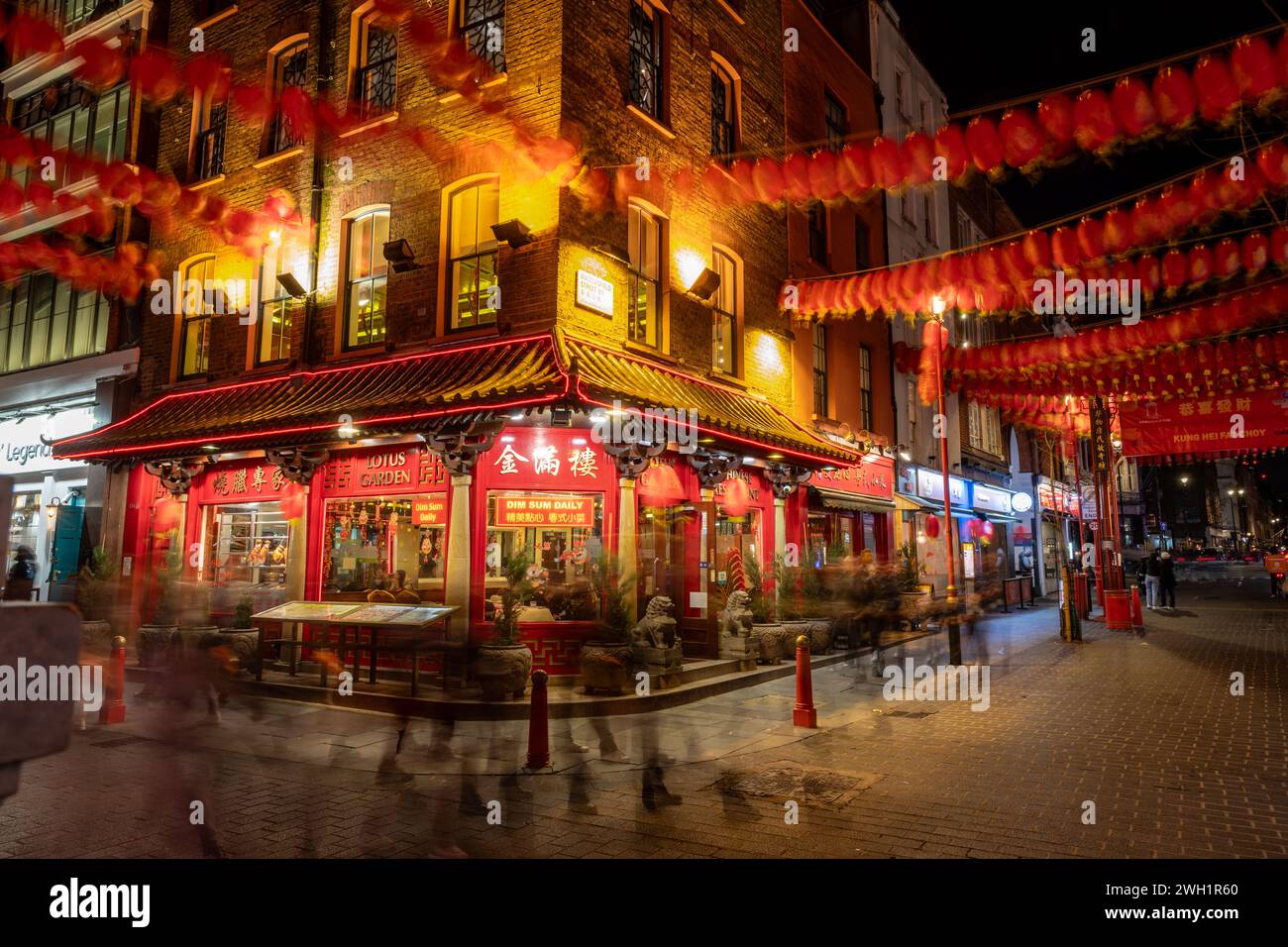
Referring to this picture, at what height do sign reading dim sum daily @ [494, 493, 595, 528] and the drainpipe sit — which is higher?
the drainpipe

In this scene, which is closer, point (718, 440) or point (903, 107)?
point (718, 440)

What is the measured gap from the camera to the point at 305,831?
551cm

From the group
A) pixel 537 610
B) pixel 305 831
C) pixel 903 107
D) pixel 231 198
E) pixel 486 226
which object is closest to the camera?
pixel 305 831

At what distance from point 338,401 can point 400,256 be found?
2616mm

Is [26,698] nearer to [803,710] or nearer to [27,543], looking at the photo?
[803,710]

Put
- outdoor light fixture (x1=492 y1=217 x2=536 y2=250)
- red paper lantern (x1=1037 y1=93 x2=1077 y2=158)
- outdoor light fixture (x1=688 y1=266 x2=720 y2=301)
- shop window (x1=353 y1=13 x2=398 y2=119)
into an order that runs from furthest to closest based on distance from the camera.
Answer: outdoor light fixture (x1=688 y1=266 x2=720 y2=301)
shop window (x1=353 y1=13 x2=398 y2=119)
outdoor light fixture (x1=492 y1=217 x2=536 y2=250)
red paper lantern (x1=1037 y1=93 x2=1077 y2=158)

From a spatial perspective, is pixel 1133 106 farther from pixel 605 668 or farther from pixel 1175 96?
pixel 605 668

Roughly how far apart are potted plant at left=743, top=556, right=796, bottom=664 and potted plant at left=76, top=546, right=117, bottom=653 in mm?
11068

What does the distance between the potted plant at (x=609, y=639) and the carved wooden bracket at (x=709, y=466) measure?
10.3ft

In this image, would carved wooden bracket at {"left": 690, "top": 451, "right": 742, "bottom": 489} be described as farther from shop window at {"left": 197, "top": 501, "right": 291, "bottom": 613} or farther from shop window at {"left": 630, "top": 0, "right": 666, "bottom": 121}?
shop window at {"left": 197, "top": 501, "right": 291, "bottom": 613}

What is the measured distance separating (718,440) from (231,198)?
1124cm

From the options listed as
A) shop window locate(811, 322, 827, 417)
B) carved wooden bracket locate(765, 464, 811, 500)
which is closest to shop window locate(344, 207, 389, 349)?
carved wooden bracket locate(765, 464, 811, 500)

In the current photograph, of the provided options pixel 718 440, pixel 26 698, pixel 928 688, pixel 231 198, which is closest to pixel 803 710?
pixel 928 688

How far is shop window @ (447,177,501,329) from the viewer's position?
12.1 metres
